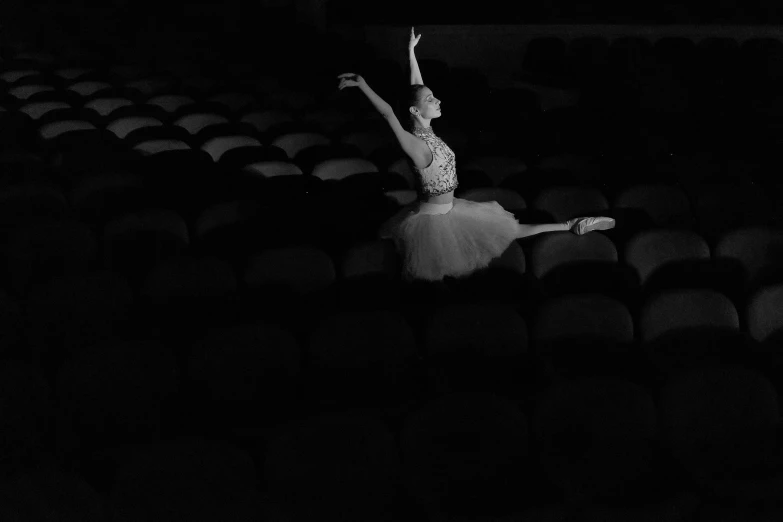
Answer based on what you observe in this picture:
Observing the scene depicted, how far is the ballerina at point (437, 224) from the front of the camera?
3564mm

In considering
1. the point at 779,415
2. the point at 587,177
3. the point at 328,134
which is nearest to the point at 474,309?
the point at 779,415

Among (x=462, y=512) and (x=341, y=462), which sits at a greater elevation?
(x=341, y=462)

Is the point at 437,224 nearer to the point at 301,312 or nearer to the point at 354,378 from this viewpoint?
the point at 301,312

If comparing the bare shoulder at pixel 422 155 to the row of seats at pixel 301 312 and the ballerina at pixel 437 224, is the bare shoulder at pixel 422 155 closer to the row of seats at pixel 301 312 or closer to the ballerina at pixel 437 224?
the ballerina at pixel 437 224

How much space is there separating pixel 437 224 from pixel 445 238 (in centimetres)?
7

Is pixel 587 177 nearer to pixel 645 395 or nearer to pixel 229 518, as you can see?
pixel 645 395

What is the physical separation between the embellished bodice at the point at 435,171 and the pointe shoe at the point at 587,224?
592mm

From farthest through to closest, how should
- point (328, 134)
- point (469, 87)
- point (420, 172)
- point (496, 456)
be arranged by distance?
point (469, 87) → point (328, 134) → point (420, 172) → point (496, 456)

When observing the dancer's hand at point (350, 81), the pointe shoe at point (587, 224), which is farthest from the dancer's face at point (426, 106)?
the pointe shoe at point (587, 224)

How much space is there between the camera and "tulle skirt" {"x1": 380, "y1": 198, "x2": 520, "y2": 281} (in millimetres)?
3631

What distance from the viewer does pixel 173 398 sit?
2.88 meters

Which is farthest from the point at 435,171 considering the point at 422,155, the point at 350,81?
the point at 350,81

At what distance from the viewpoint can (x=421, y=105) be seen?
3547 mm

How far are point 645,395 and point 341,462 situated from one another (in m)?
1.08
